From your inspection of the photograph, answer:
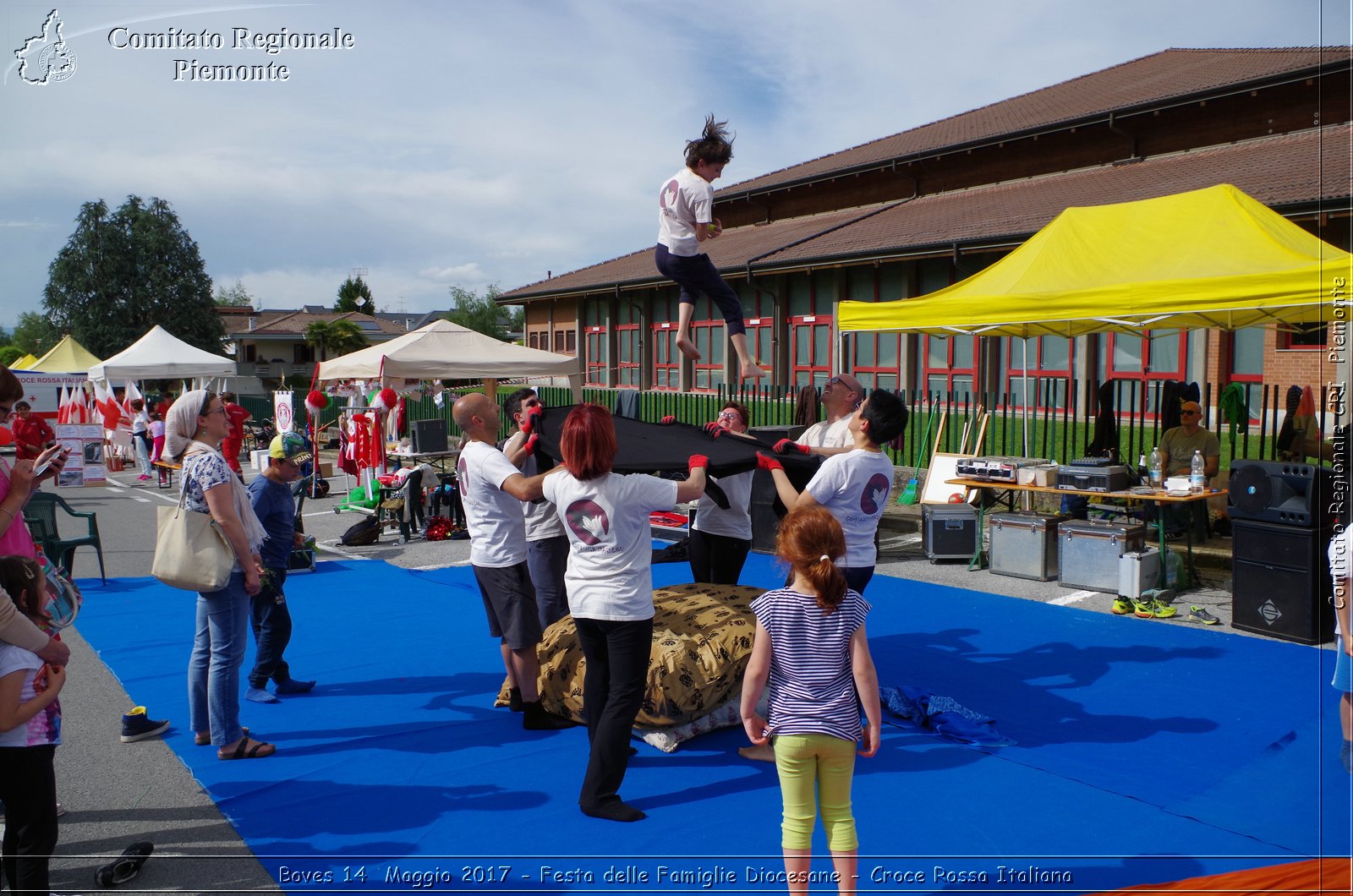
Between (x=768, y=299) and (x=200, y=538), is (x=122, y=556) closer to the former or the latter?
(x=200, y=538)

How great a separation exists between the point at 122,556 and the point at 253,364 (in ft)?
204

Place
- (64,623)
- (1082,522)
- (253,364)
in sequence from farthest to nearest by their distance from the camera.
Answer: (253,364) → (1082,522) → (64,623)

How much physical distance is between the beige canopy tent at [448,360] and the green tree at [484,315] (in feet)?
246

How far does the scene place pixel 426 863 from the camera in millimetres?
3881

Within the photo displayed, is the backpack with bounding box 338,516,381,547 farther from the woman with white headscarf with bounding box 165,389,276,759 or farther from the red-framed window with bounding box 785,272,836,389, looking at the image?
the red-framed window with bounding box 785,272,836,389

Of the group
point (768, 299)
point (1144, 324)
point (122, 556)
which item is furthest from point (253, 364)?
point (1144, 324)

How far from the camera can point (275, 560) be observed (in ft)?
19.5

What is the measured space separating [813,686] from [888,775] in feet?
6.29

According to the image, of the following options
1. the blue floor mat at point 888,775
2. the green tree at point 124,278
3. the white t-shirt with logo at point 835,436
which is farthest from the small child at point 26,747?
the green tree at point 124,278

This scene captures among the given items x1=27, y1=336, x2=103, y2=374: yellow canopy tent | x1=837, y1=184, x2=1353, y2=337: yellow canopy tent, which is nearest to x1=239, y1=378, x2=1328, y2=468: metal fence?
x1=837, y1=184, x2=1353, y2=337: yellow canopy tent

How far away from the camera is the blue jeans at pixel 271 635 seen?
6.00 m

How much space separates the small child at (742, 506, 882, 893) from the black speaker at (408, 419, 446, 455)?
12335 millimetres

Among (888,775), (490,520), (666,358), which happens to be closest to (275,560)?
(490,520)

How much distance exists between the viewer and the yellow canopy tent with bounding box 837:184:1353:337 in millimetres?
7832
